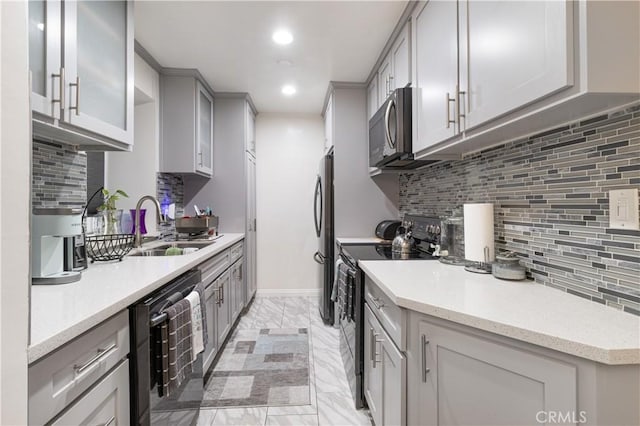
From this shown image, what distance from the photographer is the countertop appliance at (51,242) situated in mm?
1122

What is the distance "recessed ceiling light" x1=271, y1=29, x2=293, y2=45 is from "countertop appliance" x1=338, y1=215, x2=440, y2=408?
163cm

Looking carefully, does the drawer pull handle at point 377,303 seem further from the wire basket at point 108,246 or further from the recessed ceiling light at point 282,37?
the recessed ceiling light at point 282,37

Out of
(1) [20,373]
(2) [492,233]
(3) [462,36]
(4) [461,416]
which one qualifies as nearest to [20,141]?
(1) [20,373]

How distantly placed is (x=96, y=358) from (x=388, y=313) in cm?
102

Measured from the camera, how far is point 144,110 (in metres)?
2.70

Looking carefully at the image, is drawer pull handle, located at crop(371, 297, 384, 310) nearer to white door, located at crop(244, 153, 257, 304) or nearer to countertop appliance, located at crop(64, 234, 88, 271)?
countertop appliance, located at crop(64, 234, 88, 271)

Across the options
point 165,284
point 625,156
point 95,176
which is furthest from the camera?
point 95,176

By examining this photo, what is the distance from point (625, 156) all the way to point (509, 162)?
0.51 metres

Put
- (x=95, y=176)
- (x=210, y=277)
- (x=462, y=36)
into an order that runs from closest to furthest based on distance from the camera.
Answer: (x=462, y=36), (x=210, y=277), (x=95, y=176)

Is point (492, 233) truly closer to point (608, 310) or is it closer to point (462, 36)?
point (608, 310)

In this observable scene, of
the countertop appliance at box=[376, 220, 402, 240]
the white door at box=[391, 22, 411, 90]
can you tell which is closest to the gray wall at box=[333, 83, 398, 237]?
the countertop appliance at box=[376, 220, 402, 240]

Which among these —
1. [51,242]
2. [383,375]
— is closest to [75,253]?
[51,242]

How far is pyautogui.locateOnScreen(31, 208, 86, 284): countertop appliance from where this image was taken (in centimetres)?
112

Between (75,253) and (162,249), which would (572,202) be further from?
(162,249)
